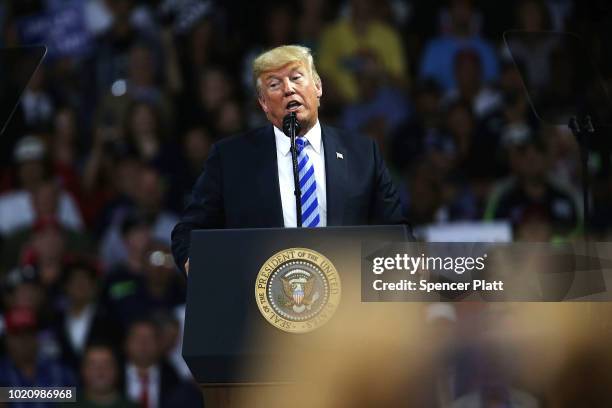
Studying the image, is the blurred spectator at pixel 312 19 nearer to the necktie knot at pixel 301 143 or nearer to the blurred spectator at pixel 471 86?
the blurred spectator at pixel 471 86

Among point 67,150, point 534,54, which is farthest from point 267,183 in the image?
point 67,150

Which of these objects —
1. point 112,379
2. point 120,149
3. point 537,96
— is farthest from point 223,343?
point 120,149

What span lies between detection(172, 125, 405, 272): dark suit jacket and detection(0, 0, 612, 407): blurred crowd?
2729 mm

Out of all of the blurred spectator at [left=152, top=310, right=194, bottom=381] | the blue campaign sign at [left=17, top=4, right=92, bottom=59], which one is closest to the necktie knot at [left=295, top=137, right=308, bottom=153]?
the blurred spectator at [left=152, top=310, right=194, bottom=381]

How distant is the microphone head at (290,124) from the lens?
4027 millimetres

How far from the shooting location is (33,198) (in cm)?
862

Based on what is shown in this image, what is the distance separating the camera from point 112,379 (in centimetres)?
Answer: 701

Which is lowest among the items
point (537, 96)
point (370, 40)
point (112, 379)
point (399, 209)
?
point (112, 379)

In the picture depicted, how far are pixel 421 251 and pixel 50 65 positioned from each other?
6.44 m

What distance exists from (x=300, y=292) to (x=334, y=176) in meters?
0.72

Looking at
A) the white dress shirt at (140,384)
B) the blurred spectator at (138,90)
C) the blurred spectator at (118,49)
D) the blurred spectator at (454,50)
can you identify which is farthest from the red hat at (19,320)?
the blurred spectator at (454,50)

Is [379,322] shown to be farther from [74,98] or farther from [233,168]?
[74,98]

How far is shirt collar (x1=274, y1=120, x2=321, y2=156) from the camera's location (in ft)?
13.8

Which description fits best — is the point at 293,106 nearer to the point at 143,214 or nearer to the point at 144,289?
the point at 144,289
